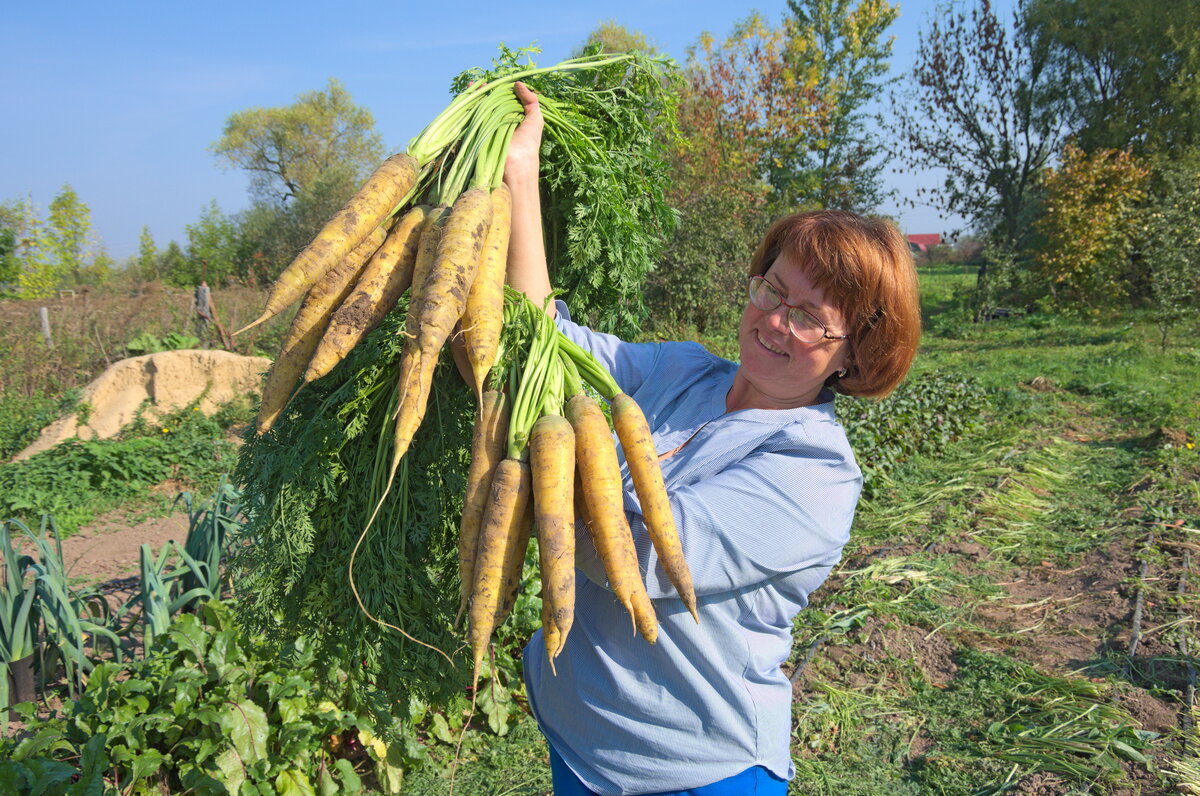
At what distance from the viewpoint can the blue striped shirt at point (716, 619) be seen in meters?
1.47

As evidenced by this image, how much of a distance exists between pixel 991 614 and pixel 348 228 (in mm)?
4547

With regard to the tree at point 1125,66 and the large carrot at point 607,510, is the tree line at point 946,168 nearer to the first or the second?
the tree at point 1125,66

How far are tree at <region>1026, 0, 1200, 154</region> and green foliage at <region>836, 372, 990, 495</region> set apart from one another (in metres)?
15.8

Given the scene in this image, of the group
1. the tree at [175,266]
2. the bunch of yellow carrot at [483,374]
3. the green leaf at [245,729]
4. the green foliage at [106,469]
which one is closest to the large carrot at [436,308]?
the bunch of yellow carrot at [483,374]

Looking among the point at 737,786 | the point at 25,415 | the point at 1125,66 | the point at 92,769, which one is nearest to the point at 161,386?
the point at 25,415

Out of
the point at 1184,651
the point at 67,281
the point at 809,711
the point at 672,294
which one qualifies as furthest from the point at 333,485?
the point at 67,281

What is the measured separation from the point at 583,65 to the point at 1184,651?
428 cm

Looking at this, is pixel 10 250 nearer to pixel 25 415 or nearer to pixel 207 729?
pixel 25 415

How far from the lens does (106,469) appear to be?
22.5ft

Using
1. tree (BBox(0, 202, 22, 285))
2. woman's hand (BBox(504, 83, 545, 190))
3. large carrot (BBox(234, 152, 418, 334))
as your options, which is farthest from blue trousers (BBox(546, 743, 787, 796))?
tree (BBox(0, 202, 22, 285))

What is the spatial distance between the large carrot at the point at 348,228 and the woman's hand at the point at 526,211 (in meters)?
0.27

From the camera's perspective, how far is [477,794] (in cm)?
321

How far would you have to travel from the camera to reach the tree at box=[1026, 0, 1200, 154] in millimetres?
20562

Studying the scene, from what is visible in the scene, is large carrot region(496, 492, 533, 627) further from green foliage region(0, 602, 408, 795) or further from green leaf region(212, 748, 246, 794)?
green leaf region(212, 748, 246, 794)
